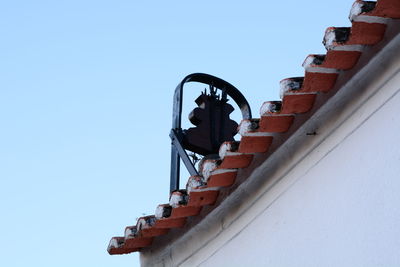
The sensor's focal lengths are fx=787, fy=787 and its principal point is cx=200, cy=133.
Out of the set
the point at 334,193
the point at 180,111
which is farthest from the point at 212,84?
the point at 334,193

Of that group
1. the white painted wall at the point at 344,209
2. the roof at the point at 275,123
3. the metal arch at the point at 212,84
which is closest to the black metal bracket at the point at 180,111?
the metal arch at the point at 212,84

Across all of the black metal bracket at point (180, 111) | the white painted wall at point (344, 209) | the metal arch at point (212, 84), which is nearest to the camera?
the white painted wall at point (344, 209)

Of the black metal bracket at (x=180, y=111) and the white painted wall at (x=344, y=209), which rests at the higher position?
the black metal bracket at (x=180, y=111)

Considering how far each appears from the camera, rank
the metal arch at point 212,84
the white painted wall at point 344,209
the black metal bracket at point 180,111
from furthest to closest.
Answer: the metal arch at point 212,84 < the black metal bracket at point 180,111 < the white painted wall at point 344,209

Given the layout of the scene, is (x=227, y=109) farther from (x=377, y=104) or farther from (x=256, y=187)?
(x=377, y=104)

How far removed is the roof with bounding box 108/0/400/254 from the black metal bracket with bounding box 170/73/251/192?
30.3 inches

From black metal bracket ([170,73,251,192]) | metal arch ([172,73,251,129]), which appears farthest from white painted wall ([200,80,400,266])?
metal arch ([172,73,251,129])

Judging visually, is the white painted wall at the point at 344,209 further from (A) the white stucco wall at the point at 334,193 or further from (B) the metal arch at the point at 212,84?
(B) the metal arch at the point at 212,84

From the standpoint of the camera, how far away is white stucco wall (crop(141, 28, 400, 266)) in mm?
4098

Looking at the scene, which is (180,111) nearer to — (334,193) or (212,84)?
(212,84)

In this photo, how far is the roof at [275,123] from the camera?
4062mm

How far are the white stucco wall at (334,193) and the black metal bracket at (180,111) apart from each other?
115 centimetres

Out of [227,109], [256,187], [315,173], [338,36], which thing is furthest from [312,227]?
[227,109]

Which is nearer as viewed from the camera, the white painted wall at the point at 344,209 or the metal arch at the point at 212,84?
the white painted wall at the point at 344,209
